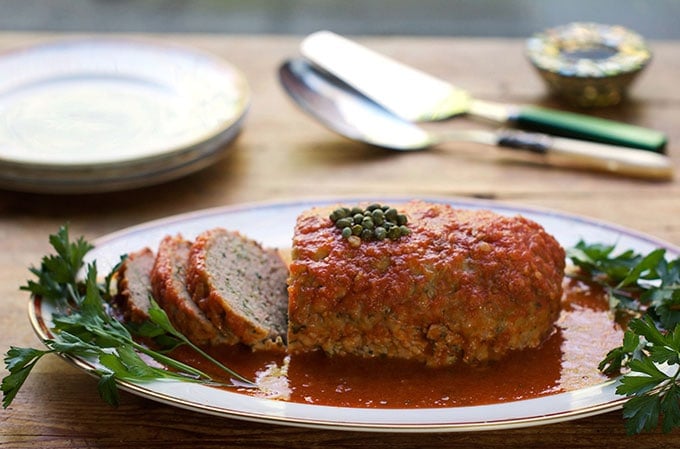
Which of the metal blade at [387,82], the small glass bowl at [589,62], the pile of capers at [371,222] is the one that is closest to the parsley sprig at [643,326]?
the pile of capers at [371,222]

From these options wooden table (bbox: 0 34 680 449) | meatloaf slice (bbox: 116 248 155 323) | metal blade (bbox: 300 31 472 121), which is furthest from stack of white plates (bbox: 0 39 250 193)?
meatloaf slice (bbox: 116 248 155 323)

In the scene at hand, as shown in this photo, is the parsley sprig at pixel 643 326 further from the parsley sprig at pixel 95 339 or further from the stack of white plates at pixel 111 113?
the stack of white plates at pixel 111 113

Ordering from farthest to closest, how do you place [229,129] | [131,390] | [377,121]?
1. [377,121]
2. [229,129]
3. [131,390]

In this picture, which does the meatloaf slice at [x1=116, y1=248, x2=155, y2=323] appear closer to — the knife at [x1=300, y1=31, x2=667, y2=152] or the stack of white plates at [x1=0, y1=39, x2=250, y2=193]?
the stack of white plates at [x1=0, y1=39, x2=250, y2=193]

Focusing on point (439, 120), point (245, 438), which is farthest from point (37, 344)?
point (439, 120)

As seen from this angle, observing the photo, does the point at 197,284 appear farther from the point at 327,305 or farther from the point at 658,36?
the point at 658,36

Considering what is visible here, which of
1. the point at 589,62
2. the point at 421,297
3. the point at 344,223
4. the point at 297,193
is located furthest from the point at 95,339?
the point at 589,62
